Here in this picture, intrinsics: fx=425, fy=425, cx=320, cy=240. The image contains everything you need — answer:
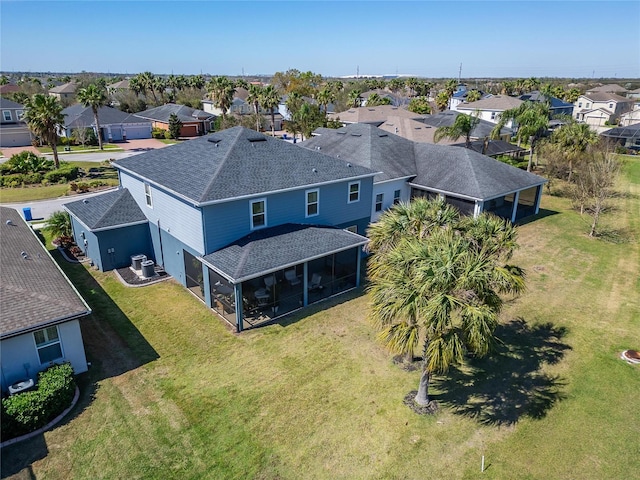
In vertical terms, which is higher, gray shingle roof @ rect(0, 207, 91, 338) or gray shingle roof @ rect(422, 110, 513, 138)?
gray shingle roof @ rect(422, 110, 513, 138)

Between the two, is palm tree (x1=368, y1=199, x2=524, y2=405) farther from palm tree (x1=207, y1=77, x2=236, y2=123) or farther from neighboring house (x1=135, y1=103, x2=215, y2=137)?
neighboring house (x1=135, y1=103, x2=215, y2=137)

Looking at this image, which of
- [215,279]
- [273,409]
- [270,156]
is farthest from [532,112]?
[273,409]

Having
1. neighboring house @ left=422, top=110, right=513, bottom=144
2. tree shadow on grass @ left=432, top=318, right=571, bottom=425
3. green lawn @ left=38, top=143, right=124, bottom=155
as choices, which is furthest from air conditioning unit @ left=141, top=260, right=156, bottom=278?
green lawn @ left=38, top=143, right=124, bottom=155

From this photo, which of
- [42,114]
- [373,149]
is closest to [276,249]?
[373,149]

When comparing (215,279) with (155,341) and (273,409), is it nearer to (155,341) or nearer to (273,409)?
(155,341)

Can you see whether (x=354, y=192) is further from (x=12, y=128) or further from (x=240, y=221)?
(x=12, y=128)
